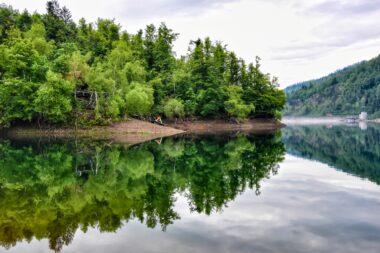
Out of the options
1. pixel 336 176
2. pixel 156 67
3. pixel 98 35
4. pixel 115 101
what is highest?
pixel 98 35

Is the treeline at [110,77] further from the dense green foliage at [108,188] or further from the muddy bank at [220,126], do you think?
the dense green foliage at [108,188]

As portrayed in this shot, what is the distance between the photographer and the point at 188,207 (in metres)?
16.3

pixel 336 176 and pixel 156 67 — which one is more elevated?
pixel 156 67

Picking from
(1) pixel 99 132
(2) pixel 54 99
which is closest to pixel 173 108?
(1) pixel 99 132

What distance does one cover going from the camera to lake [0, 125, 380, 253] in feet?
39.1

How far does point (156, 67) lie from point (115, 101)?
26634 millimetres

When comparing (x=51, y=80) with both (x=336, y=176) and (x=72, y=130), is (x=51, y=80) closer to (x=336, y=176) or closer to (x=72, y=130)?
(x=72, y=130)

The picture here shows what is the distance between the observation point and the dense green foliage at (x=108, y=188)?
1424 centimetres

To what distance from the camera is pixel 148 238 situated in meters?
12.4

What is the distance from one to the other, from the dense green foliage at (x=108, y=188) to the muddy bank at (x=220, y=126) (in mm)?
46247

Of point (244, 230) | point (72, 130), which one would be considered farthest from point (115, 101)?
point (244, 230)

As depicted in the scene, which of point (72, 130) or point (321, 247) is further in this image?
point (72, 130)

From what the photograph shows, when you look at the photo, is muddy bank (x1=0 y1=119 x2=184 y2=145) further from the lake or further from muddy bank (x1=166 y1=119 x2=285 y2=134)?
the lake

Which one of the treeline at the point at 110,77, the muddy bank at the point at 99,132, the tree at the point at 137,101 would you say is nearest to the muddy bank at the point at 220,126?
the treeline at the point at 110,77
